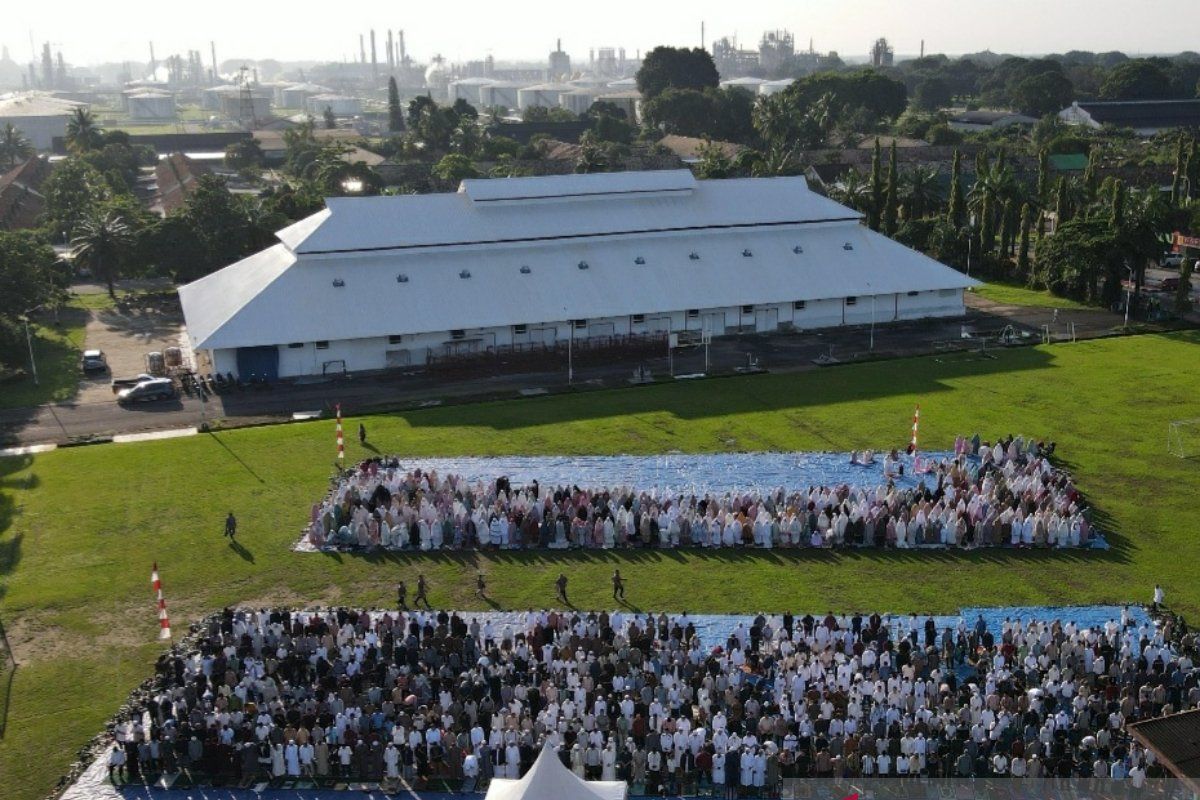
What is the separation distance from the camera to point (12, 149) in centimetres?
→ 12938

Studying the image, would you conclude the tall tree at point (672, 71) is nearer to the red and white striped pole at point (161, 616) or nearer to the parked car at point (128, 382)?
the parked car at point (128, 382)

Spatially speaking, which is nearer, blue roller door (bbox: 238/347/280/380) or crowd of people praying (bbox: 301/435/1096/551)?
crowd of people praying (bbox: 301/435/1096/551)

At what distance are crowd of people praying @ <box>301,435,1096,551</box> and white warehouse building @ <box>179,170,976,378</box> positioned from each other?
16931 millimetres

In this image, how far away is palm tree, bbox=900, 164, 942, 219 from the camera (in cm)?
7500

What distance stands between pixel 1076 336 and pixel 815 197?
1512 cm

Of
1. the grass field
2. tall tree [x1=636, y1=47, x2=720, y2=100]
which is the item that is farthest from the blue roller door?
tall tree [x1=636, y1=47, x2=720, y2=100]

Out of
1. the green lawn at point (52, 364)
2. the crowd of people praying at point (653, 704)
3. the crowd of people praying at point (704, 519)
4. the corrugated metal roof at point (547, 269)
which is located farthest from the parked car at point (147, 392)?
the crowd of people praying at point (653, 704)

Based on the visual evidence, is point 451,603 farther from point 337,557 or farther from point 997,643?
point 997,643

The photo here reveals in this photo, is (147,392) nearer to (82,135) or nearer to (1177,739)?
(1177,739)

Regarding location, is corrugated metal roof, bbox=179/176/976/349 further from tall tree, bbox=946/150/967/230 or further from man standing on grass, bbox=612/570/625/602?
man standing on grass, bbox=612/570/625/602

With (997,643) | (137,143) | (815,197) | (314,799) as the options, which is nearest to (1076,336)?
(815,197)

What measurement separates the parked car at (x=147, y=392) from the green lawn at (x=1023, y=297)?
4051cm

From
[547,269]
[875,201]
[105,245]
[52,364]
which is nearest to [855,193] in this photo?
[875,201]

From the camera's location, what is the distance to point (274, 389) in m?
46.5
